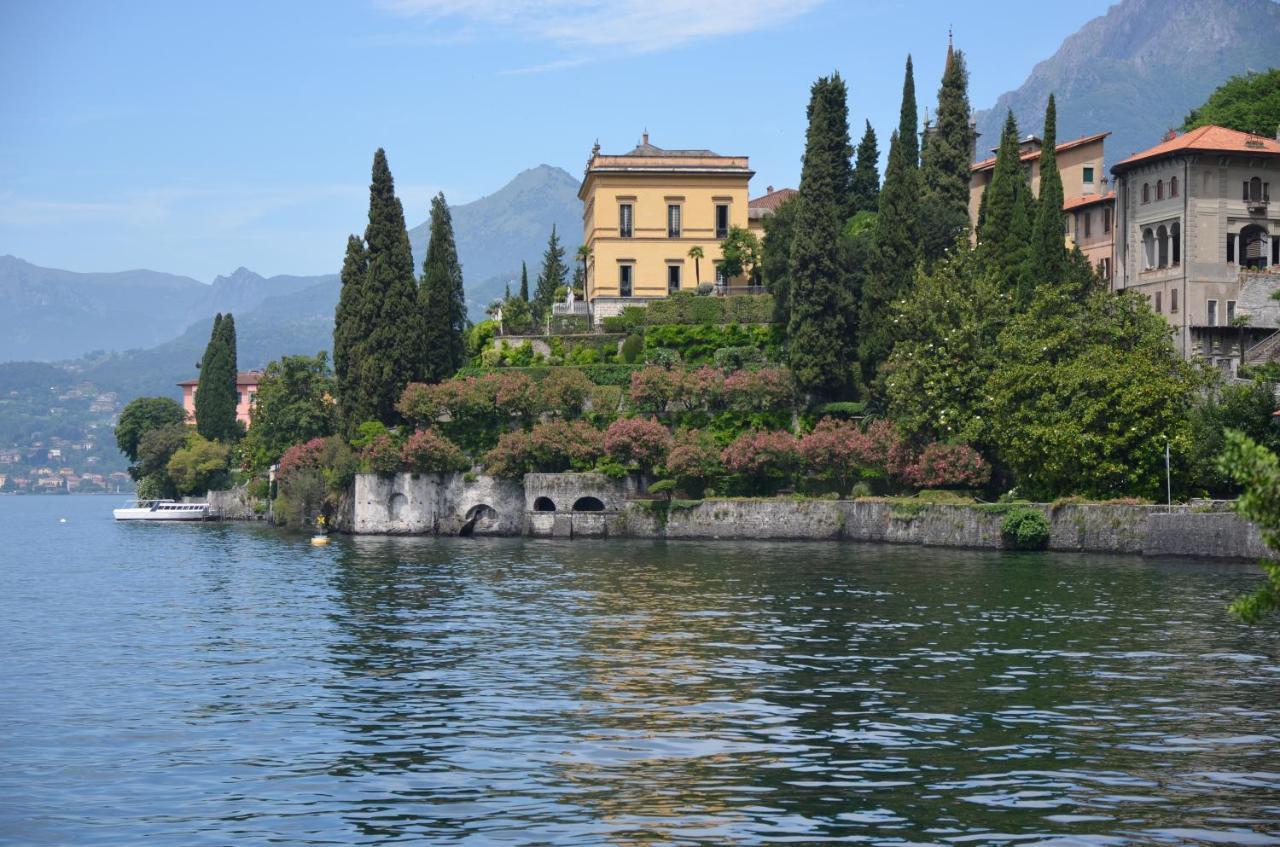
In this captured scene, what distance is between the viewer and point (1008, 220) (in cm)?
7650

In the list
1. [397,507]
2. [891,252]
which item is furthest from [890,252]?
[397,507]

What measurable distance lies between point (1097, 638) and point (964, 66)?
219ft

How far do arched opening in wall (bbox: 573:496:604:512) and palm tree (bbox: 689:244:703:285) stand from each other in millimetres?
21994

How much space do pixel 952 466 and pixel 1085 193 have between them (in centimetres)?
2831

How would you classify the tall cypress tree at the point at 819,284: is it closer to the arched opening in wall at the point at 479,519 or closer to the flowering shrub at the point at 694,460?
the flowering shrub at the point at 694,460

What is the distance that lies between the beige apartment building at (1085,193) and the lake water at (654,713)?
118 ft

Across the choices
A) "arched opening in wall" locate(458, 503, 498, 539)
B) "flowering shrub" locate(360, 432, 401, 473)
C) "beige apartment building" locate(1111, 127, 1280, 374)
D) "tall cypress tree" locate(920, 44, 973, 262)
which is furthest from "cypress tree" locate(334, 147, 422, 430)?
"beige apartment building" locate(1111, 127, 1280, 374)

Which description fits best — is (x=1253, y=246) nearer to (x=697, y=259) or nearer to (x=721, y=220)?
(x=721, y=220)

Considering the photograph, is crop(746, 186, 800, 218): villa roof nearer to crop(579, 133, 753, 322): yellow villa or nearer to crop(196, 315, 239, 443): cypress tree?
crop(579, 133, 753, 322): yellow villa

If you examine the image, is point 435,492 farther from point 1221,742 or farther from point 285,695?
point 1221,742

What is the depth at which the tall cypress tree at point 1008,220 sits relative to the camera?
75.6 metres

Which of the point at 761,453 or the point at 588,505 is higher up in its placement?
the point at 761,453

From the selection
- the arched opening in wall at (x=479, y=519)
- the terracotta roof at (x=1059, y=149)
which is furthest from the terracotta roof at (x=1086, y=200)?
the arched opening in wall at (x=479, y=519)

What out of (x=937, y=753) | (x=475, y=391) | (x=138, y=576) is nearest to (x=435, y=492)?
(x=475, y=391)
